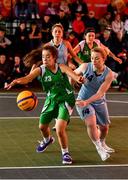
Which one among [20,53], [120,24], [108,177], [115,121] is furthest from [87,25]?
[108,177]

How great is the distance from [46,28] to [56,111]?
1200 centimetres

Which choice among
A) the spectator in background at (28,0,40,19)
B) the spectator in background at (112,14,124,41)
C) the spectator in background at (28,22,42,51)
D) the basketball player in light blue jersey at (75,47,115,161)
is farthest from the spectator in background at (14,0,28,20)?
the basketball player in light blue jersey at (75,47,115,161)

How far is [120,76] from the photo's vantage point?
2152 cm

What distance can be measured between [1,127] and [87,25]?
32.4ft

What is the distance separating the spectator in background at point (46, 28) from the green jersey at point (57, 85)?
1177 cm

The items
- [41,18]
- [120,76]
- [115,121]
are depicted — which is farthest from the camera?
[41,18]

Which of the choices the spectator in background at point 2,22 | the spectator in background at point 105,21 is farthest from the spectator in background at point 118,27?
the spectator in background at point 2,22

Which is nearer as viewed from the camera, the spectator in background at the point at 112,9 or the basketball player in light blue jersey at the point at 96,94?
the basketball player in light blue jersey at the point at 96,94

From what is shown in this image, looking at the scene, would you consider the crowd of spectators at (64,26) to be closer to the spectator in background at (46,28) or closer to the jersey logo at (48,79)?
the spectator in background at (46,28)

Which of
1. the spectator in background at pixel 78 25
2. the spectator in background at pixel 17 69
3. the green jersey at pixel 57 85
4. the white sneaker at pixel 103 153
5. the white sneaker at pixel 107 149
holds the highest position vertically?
the green jersey at pixel 57 85

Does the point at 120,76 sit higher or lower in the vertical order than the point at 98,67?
lower

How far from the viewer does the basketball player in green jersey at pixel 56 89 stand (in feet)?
33.3

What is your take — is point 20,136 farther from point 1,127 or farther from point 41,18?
point 41,18

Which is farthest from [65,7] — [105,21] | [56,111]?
[56,111]
